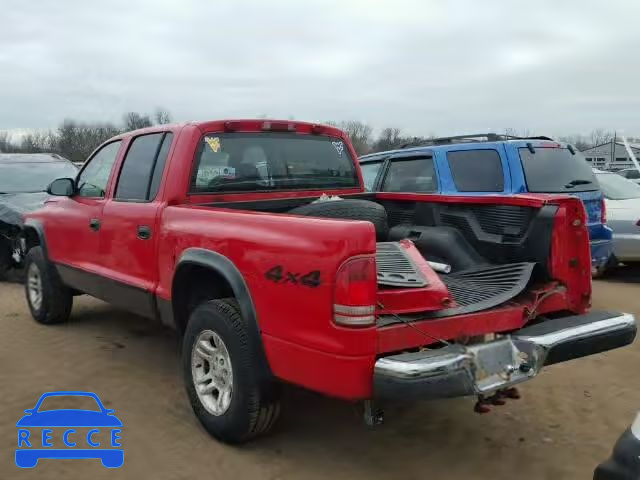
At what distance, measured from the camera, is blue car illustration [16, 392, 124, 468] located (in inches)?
137

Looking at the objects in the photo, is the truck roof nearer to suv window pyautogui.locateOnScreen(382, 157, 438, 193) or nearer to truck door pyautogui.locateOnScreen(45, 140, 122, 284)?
truck door pyautogui.locateOnScreen(45, 140, 122, 284)

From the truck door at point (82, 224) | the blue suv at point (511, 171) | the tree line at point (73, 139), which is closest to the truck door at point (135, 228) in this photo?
the truck door at point (82, 224)

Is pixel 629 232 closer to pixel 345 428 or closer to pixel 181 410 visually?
pixel 345 428

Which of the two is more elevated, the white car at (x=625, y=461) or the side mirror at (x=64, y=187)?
the side mirror at (x=64, y=187)

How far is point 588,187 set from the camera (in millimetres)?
7125

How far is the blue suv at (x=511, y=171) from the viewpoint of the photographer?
6781mm

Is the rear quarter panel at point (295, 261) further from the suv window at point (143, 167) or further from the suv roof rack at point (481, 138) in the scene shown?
the suv roof rack at point (481, 138)

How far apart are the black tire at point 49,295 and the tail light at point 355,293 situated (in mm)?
4000

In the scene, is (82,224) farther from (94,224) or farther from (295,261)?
(295,261)

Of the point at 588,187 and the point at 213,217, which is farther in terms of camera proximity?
the point at 588,187

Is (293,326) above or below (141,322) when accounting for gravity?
above

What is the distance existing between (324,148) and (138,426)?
262 cm

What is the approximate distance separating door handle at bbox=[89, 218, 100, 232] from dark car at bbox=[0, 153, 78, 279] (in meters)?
3.52

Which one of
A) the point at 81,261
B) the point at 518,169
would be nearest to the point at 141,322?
the point at 81,261
